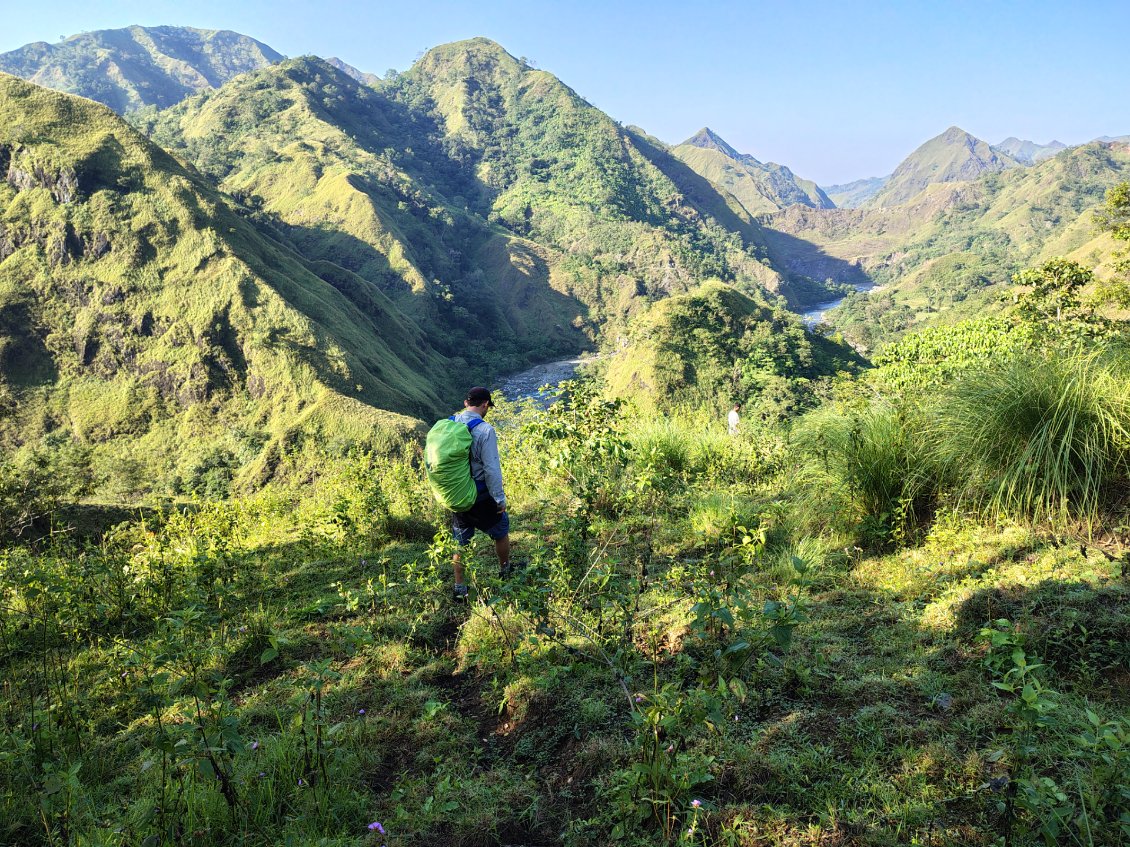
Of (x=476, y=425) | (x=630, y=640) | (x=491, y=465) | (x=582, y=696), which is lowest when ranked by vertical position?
(x=582, y=696)

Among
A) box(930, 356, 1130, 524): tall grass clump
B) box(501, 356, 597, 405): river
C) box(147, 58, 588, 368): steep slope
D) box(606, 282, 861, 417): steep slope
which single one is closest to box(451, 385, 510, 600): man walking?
box(930, 356, 1130, 524): tall grass clump

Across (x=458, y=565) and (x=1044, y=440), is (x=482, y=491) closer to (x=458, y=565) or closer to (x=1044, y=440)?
(x=458, y=565)

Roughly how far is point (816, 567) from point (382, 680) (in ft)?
10.3

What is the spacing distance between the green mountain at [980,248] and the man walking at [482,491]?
72.1 meters

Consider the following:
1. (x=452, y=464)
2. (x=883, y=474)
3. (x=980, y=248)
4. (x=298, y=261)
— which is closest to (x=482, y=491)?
(x=452, y=464)

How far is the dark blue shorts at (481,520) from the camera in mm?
4676

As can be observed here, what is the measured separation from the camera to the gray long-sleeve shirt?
4512 mm

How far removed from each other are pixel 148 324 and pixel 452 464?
54676mm

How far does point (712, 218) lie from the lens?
157500mm

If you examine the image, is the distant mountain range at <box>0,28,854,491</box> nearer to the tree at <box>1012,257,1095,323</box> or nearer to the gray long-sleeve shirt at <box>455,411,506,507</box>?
the tree at <box>1012,257,1095,323</box>

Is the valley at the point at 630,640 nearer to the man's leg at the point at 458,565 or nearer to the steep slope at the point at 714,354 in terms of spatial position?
the man's leg at the point at 458,565

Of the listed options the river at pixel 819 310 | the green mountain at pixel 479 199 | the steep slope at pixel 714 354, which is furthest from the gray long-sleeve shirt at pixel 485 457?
the river at pixel 819 310

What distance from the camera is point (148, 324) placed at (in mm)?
46750

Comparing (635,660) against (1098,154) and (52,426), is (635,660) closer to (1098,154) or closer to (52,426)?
(52,426)
